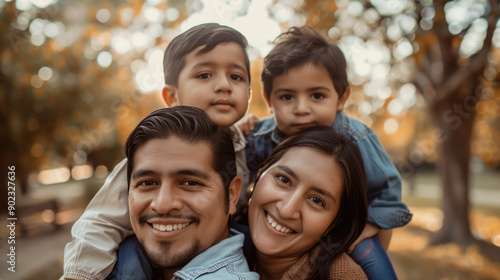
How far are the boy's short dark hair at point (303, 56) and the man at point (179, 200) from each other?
2.57ft

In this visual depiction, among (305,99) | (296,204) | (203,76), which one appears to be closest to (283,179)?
(296,204)

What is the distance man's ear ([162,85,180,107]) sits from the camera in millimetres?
2214

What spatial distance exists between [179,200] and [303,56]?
124 centimetres

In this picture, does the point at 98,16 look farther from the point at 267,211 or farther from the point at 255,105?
the point at 267,211

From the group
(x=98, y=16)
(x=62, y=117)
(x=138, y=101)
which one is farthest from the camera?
(x=62, y=117)

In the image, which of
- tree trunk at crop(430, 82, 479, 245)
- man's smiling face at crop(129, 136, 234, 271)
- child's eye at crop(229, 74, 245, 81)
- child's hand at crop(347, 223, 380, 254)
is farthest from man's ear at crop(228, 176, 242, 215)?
tree trunk at crop(430, 82, 479, 245)

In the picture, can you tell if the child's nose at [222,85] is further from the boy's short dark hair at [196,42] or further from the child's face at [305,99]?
the child's face at [305,99]

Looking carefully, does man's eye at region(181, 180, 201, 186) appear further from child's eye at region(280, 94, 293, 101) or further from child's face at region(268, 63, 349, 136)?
child's eye at region(280, 94, 293, 101)

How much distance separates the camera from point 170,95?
2248 mm

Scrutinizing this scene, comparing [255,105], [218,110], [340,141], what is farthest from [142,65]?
[340,141]

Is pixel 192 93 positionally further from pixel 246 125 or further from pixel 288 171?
pixel 246 125

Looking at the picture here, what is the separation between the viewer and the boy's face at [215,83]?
204 centimetres

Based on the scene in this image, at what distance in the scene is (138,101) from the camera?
20.2 ft

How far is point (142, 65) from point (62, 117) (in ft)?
14.5
